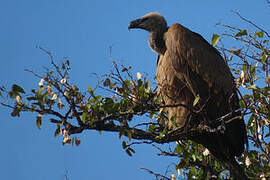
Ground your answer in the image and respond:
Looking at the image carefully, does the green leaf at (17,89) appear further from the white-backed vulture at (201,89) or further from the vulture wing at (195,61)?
the vulture wing at (195,61)

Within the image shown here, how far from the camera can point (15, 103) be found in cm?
350

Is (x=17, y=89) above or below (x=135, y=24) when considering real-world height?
below

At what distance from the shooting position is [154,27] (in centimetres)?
574

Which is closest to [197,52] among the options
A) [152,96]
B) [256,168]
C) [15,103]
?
[152,96]

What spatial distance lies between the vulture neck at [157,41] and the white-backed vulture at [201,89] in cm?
27

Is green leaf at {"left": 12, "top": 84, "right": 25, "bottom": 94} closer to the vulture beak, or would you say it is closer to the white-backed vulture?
the white-backed vulture

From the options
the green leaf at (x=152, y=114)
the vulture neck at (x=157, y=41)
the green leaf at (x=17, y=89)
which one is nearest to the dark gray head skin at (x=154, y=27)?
the vulture neck at (x=157, y=41)

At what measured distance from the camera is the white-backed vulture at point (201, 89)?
474 cm

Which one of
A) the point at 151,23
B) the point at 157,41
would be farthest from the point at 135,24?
the point at 157,41

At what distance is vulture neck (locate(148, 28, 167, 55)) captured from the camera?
17.7ft

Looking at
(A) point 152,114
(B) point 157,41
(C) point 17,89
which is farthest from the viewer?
(B) point 157,41

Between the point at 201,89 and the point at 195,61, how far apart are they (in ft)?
1.21

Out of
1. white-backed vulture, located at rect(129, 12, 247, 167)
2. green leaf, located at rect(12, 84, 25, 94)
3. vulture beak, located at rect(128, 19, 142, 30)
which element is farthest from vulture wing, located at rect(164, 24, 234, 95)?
green leaf, located at rect(12, 84, 25, 94)

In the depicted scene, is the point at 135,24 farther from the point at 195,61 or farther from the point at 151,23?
the point at 195,61
